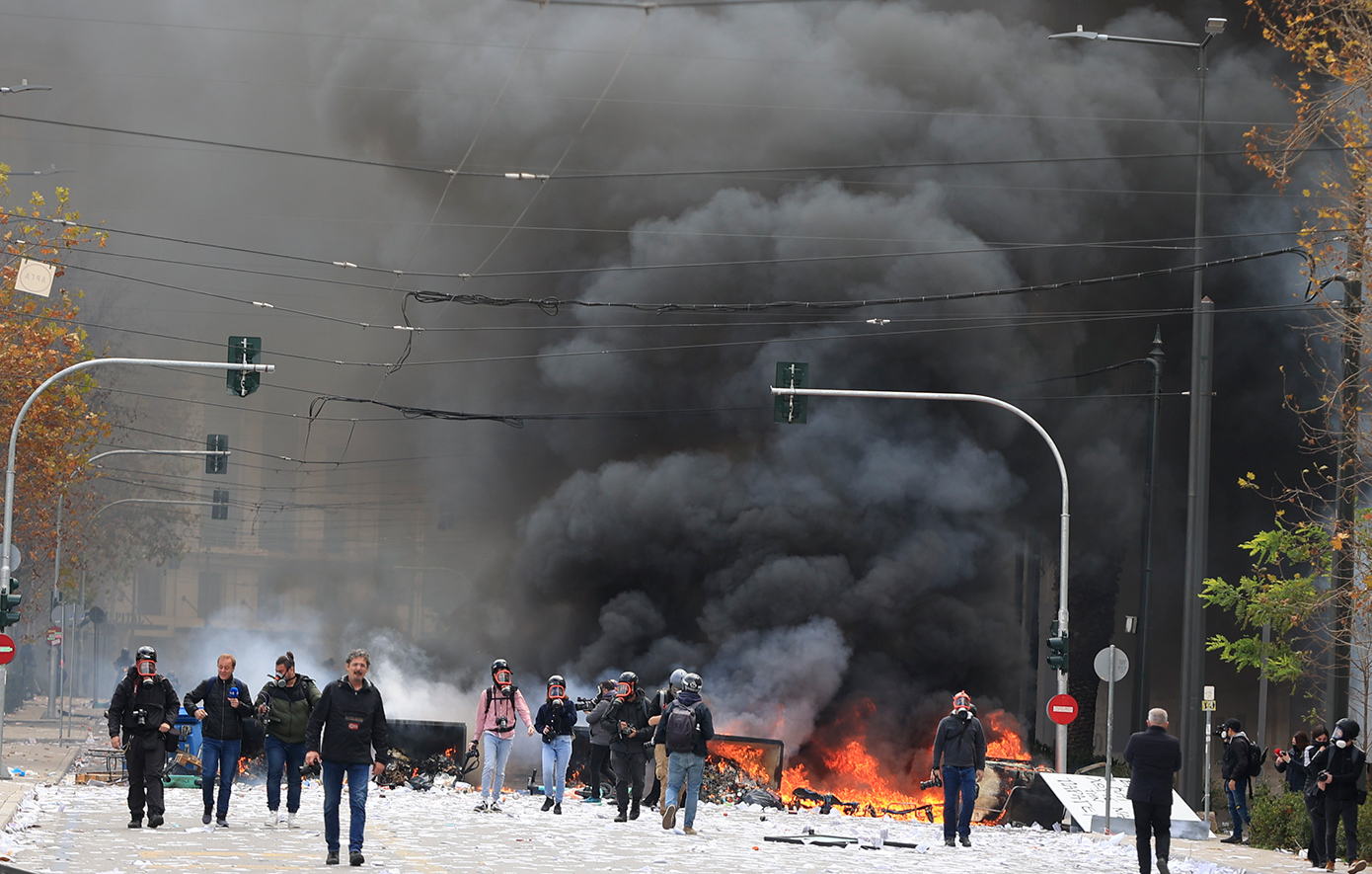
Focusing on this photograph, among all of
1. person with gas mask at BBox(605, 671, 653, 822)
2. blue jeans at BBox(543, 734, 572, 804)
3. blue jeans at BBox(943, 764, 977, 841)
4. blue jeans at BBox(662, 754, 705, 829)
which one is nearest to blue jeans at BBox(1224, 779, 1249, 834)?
blue jeans at BBox(943, 764, 977, 841)

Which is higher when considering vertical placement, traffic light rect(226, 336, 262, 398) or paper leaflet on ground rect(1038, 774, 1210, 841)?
traffic light rect(226, 336, 262, 398)

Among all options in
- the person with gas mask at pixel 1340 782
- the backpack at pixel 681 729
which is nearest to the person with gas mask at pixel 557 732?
the backpack at pixel 681 729

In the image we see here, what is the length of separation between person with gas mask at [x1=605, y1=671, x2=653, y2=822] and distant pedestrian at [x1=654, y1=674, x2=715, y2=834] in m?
1.86

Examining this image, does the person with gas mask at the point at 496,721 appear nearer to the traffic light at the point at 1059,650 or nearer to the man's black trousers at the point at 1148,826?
the man's black trousers at the point at 1148,826

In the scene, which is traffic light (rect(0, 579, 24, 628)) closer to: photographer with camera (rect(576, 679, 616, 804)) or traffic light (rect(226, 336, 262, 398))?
traffic light (rect(226, 336, 262, 398))

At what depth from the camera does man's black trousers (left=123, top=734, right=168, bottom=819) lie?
510 inches

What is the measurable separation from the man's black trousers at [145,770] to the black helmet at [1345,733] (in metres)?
11.2

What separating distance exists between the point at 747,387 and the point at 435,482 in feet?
68.1

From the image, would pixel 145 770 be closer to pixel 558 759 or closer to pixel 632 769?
pixel 558 759

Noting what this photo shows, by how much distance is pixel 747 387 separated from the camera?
42.2 metres

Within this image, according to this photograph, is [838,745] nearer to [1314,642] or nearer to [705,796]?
[1314,642]

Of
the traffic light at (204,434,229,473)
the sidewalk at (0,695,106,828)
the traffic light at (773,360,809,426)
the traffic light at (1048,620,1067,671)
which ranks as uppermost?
the traffic light at (773,360,809,426)

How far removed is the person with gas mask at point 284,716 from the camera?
530 inches

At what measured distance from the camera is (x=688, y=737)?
14938 millimetres
